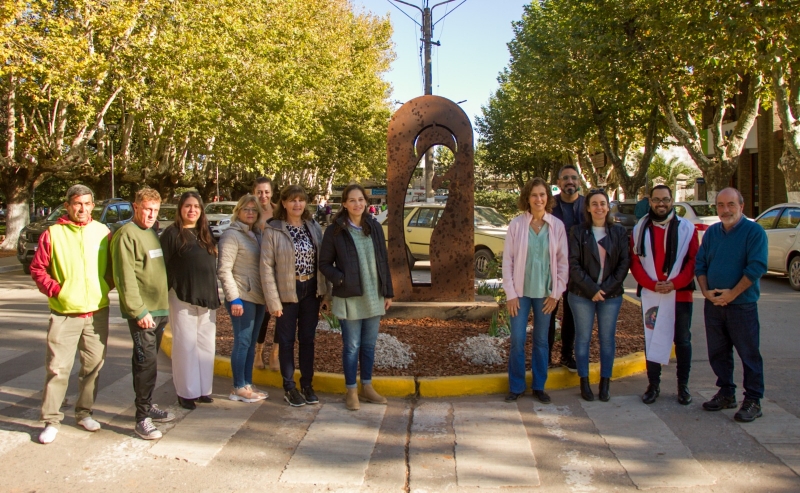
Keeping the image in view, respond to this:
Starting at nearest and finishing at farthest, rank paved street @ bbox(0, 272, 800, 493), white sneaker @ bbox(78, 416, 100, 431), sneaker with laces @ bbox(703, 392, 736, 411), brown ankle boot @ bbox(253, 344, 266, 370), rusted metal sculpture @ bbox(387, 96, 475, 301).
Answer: paved street @ bbox(0, 272, 800, 493) < white sneaker @ bbox(78, 416, 100, 431) < sneaker with laces @ bbox(703, 392, 736, 411) < brown ankle boot @ bbox(253, 344, 266, 370) < rusted metal sculpture @ bbox(387, 96, 475, 301)

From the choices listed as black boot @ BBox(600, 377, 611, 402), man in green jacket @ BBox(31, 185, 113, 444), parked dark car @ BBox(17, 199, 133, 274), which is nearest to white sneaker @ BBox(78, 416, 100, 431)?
man in green jacket @ BBox(31, 185, 113, 444)

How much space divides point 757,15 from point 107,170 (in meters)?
20.7

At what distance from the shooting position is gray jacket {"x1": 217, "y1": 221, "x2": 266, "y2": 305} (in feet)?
18.1

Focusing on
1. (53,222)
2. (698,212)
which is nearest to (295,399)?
(53,222)

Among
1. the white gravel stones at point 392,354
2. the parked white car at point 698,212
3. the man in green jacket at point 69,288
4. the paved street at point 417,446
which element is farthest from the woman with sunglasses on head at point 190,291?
the parked white car at point 698,212

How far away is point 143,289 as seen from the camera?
16.3ft

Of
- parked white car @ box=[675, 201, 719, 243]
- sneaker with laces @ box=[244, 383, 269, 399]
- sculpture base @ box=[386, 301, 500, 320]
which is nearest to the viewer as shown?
sneaker with laces @ box=[244, 383, 269, 399]

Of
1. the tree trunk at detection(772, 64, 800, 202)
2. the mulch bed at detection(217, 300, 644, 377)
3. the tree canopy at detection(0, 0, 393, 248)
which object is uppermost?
the tree canopy at detection(0, 0, 393, 248)

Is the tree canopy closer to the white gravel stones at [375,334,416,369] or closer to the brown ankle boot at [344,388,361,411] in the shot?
the white gravel stones at [375,334,416,369]

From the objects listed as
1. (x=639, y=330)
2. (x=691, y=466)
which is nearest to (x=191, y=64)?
(x=639, y=330)

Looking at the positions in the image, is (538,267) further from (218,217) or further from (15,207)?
(218,217)

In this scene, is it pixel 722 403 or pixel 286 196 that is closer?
pixel 722 403

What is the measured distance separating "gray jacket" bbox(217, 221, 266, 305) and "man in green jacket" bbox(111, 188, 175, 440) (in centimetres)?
56

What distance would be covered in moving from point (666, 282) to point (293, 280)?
2928mm
